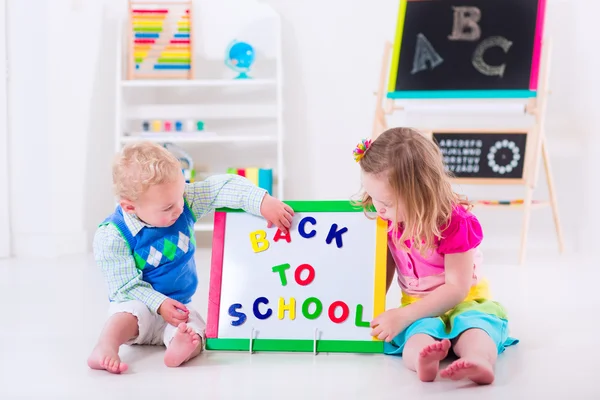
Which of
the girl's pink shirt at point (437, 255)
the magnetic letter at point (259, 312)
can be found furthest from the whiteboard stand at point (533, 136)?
the magnetic letter at point (259, 312)

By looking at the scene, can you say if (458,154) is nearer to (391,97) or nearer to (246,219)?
(391,97)

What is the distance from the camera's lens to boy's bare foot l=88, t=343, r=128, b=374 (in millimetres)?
1300

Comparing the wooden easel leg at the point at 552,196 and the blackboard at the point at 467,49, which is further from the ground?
the blackboard at the point at 467,49

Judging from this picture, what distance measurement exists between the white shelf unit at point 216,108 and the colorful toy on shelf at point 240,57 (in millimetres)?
93

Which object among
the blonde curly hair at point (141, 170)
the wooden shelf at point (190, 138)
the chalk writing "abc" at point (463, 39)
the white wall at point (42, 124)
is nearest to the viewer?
the blonde curly hair at point (141, 170)

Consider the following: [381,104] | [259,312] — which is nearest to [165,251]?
[259,312]

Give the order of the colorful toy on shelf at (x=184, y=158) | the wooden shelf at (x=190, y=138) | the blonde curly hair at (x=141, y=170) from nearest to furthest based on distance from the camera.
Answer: the blonde curly hair at (x=141, y=170) < the wooden shelf at (x=190, y=138) < the colorful toy on shelf at (x=184, y=158)

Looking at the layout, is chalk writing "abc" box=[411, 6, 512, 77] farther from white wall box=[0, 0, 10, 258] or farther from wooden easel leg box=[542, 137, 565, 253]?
white wall box=[0, 0, 10, 258]

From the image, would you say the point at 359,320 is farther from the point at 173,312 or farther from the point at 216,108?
the point at 216,108

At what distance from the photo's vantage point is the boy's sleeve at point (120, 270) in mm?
1470

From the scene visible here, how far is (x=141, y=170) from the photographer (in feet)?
4.67

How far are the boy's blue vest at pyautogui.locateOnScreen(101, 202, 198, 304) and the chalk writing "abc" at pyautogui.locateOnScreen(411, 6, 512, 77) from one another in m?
1.86

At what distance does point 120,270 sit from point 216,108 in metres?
2.30

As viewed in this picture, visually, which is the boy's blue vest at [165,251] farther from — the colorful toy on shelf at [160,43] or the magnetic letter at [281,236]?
the colorful toy on shelf at [160,43]
